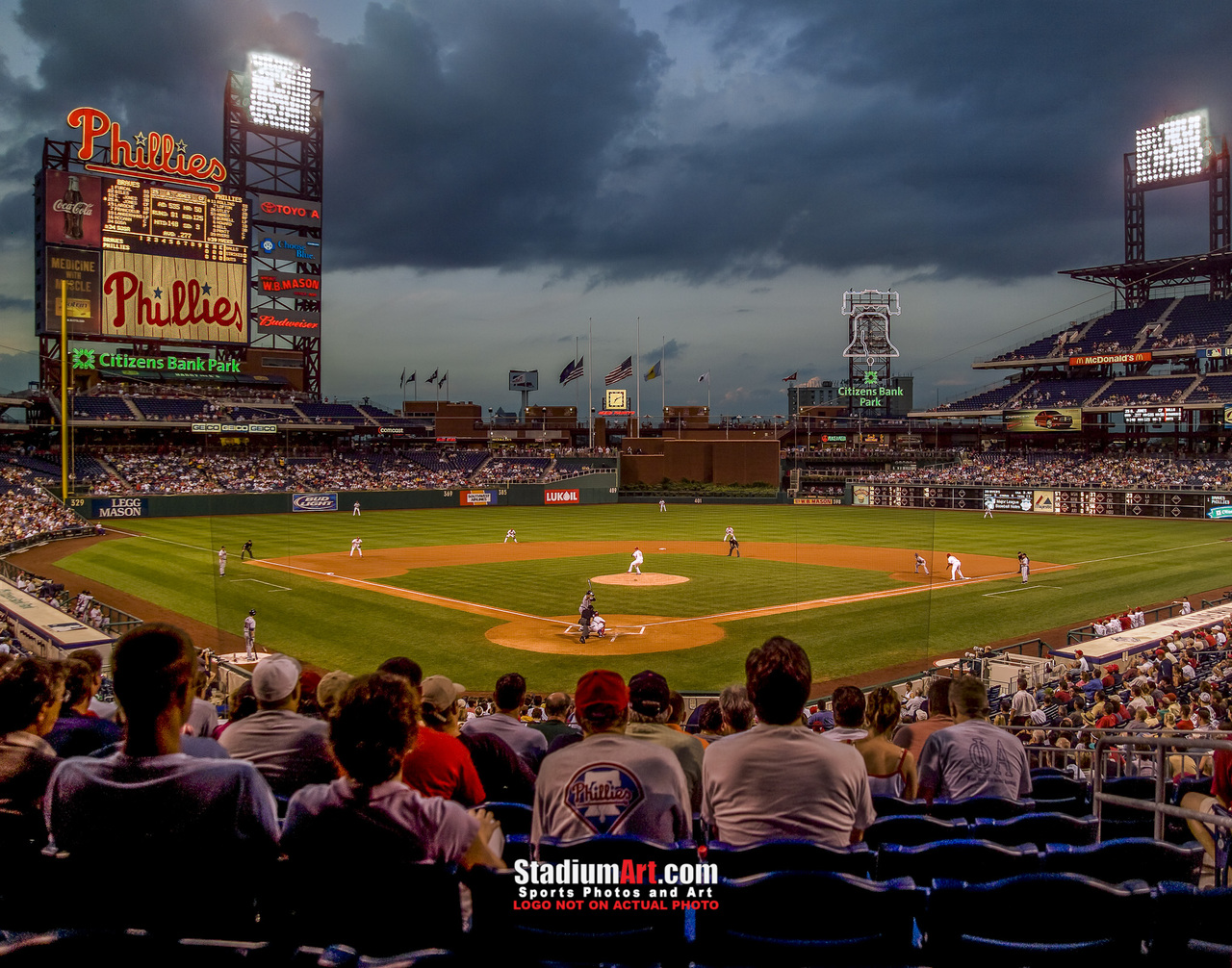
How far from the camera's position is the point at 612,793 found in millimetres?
3543

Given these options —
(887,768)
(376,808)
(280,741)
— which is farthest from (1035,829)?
(280,741)

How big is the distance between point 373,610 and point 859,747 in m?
22.3

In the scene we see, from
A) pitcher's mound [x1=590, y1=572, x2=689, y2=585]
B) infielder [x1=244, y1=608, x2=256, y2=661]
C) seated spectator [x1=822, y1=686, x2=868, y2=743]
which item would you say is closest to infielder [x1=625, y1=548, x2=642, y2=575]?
pitcher's mound [x1=590, y1=572, x2=689, y2=585]

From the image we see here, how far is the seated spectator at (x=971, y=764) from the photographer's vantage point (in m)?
4.97

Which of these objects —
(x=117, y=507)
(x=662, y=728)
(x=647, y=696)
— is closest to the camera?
(x=662, y=728)

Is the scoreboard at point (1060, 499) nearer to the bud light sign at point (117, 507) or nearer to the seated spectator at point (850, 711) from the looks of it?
the seated spectator at point (850, 711)

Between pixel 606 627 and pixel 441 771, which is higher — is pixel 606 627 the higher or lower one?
the lower one

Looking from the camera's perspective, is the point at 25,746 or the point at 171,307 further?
the point at 171,307

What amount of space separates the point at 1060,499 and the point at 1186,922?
222 feet

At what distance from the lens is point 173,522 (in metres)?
50.8

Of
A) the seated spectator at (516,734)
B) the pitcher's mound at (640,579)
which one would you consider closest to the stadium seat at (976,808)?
Answer: the seated spectator at (516,734)

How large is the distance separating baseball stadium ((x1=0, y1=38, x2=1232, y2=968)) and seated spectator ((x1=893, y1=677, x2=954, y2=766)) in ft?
0.10

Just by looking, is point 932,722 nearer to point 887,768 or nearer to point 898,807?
point 887,768

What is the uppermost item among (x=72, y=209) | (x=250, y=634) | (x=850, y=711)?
(x=72, y=209)
